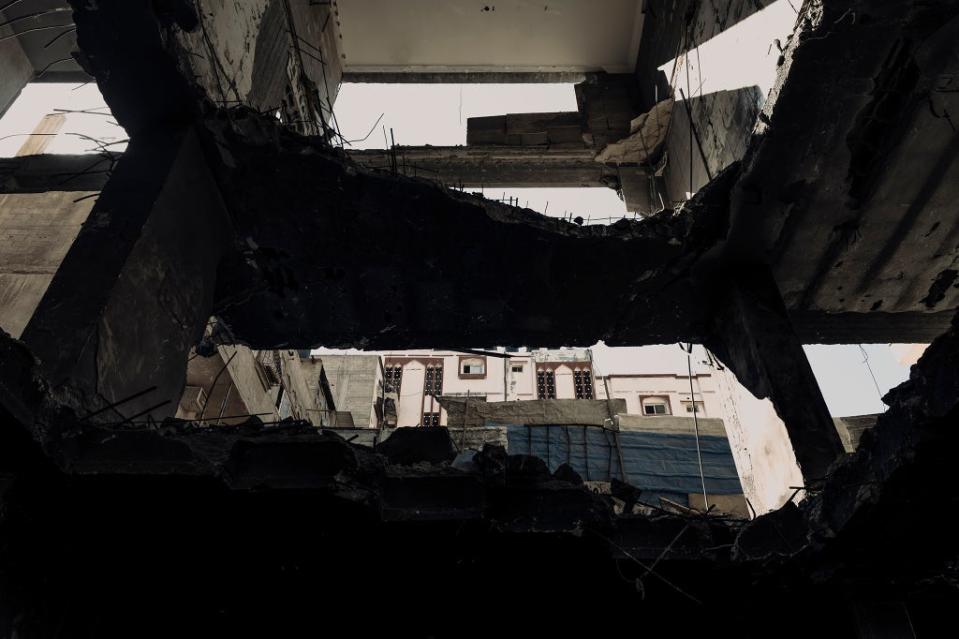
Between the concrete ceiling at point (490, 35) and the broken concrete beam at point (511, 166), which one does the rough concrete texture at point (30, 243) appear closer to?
the broken concrete beam at point (511, 166)

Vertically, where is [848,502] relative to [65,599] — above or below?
above

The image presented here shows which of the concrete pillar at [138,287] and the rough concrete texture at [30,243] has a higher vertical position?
the rough concrete texture at [30,243]

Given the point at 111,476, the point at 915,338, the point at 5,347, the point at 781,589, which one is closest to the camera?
the point at 5,347

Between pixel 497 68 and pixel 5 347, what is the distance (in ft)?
39.8

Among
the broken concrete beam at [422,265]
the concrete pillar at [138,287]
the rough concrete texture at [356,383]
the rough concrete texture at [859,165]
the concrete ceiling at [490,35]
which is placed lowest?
the concrete pillar at [138,287]

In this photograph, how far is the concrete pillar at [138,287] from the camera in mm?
3256

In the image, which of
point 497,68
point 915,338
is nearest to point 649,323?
point 915,338

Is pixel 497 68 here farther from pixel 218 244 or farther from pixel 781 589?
pixel 781 589

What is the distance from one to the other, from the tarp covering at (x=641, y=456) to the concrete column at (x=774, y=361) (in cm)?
1016

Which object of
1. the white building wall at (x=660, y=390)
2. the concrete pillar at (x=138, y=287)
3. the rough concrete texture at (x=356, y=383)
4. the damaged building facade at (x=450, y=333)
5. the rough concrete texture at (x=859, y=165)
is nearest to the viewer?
the damaged building facade at (x=450, y=333)

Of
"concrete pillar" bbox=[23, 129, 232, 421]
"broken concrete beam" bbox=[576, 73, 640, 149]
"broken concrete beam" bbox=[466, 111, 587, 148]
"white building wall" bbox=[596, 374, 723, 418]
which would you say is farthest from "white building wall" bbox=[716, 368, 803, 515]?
"white building wall" bbox=[596, 374, 723, 418]

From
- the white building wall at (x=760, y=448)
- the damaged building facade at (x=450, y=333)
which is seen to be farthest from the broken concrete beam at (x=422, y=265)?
the white building wall at (x=760, y=448)

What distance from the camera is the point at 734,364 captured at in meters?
5.94

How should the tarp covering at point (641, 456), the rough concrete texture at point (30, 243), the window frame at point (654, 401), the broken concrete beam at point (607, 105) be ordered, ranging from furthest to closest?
the window frame at point (654, 401) < the tarp covering at point (641, 456) < the broken concrete beam at point (607, 105) < the rough concrete texture at point (30, 243)
